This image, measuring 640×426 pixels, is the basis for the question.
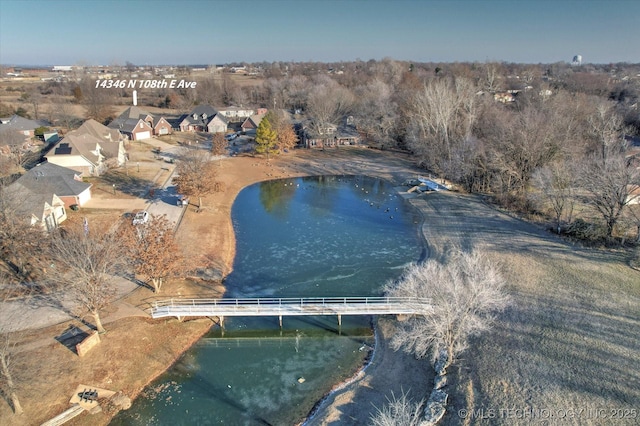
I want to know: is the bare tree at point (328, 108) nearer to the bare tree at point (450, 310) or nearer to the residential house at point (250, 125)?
the residential house at point (250, 125)

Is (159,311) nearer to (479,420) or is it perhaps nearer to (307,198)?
(479,420)

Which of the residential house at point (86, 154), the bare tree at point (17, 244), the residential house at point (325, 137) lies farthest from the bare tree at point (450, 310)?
the residential house at point (325, 137)

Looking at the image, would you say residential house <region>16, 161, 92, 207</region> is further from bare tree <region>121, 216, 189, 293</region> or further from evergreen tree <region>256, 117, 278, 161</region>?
evergreen tree <region>256, 117, 278, 161</region>

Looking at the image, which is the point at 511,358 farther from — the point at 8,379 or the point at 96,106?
the point at 96,106

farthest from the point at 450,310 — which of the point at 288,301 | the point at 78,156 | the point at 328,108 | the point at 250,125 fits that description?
the point at 250,125

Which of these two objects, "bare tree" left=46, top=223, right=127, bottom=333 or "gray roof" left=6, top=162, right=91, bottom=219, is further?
"gray roof" left=6, top=162, right=91, bottom=219

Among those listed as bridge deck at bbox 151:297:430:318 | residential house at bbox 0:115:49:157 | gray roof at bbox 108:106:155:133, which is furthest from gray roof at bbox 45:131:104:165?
bridge deck at bbox 151:297:430:318

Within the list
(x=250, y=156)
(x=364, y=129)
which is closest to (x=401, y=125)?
(x=364, y=129)
